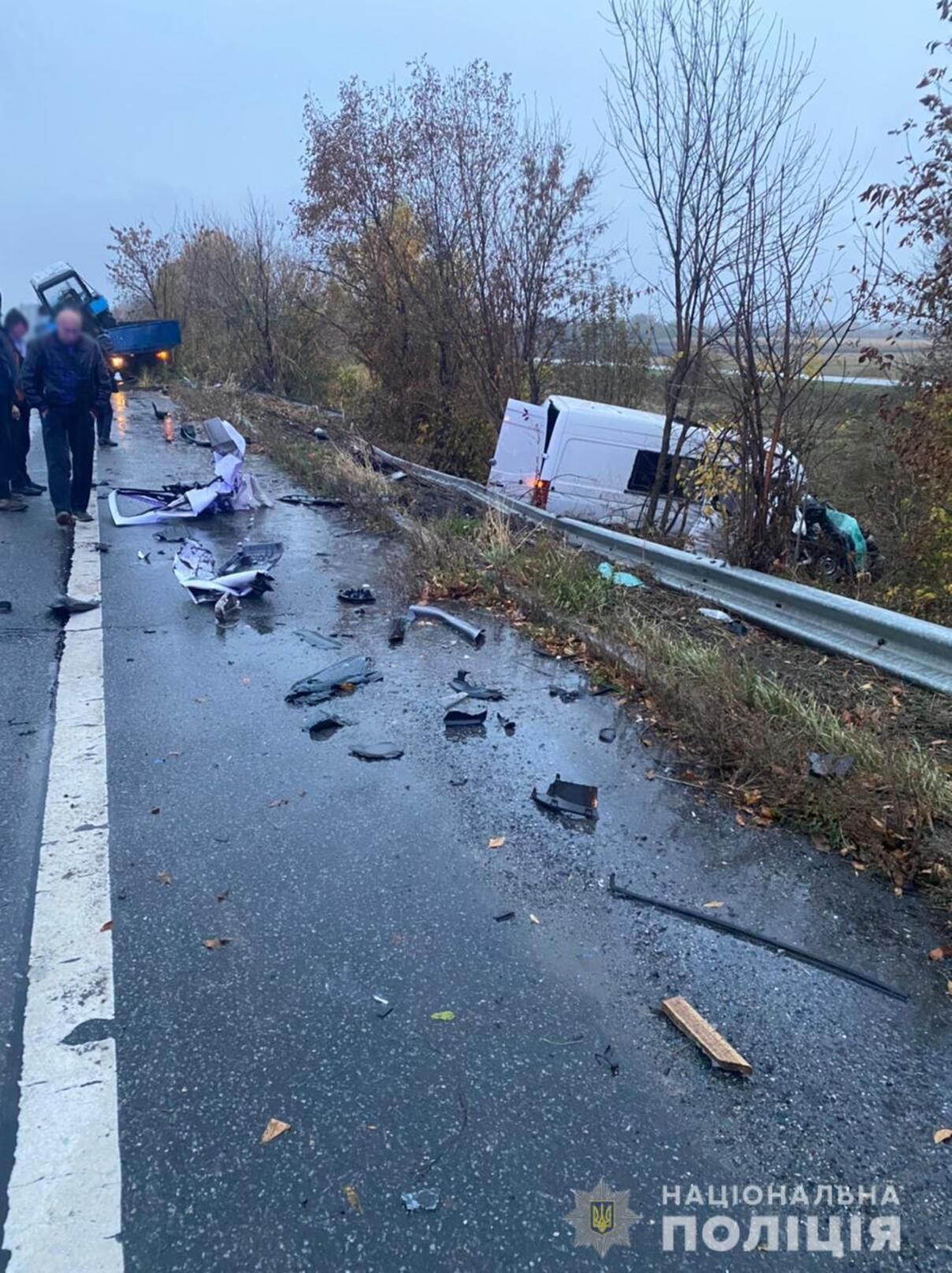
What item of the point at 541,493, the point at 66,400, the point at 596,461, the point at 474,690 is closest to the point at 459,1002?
the point at 474,690

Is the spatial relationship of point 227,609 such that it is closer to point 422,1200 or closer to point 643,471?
point 422,1200

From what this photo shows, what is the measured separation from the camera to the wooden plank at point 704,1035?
2.23 m

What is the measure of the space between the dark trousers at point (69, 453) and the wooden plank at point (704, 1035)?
25.6 ft

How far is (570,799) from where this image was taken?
357cm

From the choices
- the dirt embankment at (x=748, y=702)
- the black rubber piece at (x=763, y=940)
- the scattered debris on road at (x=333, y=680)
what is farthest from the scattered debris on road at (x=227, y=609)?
the black rubber piece at (x=763, y=940)

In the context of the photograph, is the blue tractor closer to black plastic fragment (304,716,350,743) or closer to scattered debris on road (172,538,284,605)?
scattered debris on road (172,538,284,605)

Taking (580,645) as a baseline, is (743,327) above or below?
above

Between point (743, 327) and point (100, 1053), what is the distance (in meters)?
6.48

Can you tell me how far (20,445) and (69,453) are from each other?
5.62 ft

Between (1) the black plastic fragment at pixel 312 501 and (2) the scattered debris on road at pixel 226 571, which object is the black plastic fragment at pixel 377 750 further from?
(1) the black plastic fragment at pixel 312 501

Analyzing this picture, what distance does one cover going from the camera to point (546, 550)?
6.88 metres

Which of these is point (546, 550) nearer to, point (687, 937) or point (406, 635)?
point (406, 635)

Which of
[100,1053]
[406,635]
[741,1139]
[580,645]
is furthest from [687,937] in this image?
[406,635]

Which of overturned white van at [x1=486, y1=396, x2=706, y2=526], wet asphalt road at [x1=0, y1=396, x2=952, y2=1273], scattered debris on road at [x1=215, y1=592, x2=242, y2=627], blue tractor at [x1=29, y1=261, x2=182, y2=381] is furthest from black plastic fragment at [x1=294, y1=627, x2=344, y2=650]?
blue tractor at [x1=29, y1=261, x2=182, y2=381]
